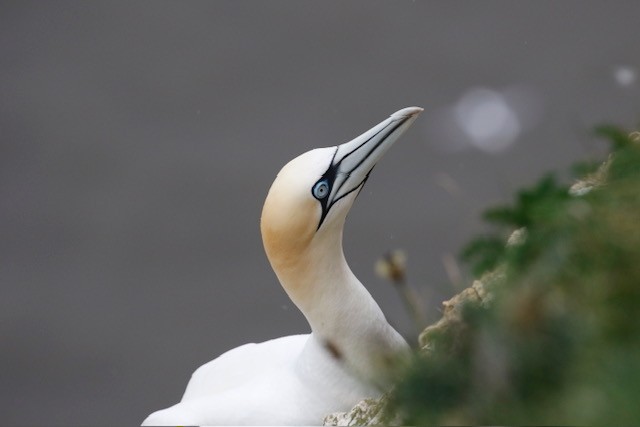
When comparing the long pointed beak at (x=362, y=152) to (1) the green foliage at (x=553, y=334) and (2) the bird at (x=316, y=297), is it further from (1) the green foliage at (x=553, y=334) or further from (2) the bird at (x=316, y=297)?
(1) the green foliage at (x=553, y=334)

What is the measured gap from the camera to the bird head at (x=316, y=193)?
15.1ft

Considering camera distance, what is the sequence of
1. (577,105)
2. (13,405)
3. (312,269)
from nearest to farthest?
(312,269), (13,405), (577,105)

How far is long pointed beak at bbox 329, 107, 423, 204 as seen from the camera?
15.7 ft

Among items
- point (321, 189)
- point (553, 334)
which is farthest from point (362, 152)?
point (553, 334)

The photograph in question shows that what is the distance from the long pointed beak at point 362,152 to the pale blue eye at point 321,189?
7 cm

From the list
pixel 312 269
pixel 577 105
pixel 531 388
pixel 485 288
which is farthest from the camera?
pixel 577 105

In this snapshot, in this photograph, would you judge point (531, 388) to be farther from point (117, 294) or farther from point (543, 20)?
point (543, 20)

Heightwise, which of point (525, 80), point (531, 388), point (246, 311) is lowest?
point (246, 311)

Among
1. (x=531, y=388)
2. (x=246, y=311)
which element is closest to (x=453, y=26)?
(x=246, y=311)

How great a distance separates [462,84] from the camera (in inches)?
372

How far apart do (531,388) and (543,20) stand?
7.87 metres

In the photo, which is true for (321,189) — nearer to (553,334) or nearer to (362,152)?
(362,152)

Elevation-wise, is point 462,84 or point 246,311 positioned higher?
point 462,84

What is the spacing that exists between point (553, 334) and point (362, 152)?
272 cm
